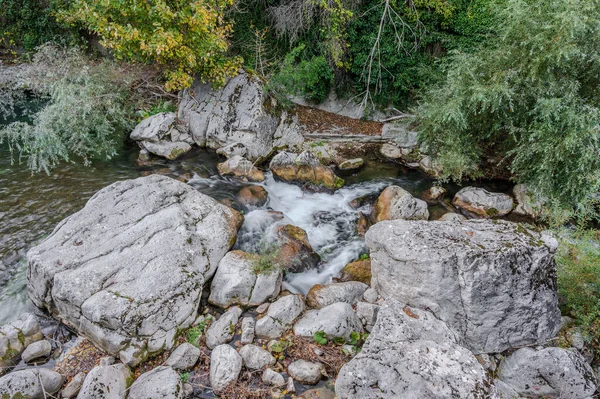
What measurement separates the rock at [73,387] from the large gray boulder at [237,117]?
7.40 metres

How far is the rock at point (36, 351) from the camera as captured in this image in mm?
5379

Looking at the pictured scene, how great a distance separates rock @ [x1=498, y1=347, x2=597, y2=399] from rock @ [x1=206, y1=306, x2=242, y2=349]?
4.06m

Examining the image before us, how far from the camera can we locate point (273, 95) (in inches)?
482

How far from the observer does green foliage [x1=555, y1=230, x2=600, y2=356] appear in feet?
17.1

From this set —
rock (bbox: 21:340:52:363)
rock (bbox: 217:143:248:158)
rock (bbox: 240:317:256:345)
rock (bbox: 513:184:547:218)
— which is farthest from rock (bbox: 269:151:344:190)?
rock (bbox: 21:340:52:363)

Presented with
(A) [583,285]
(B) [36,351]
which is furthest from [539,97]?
(B) [36,351]

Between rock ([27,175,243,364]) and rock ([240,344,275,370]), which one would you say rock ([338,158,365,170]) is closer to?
rock ([27,175,243,364])

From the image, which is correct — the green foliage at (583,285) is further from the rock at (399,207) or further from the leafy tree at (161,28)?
the leafy tree at (161,28)

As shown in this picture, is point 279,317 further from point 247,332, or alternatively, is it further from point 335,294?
point 335,294

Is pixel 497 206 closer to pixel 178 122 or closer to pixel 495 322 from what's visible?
pixel 495 322

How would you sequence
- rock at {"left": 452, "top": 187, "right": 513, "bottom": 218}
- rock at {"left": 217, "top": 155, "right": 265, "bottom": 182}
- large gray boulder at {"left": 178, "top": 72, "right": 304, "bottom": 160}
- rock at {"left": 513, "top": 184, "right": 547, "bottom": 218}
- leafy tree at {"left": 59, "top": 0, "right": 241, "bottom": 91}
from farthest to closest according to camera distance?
1. large gray boulder at {"left": 178, "top": 72, "right": 304, "bottom": 160}
2. rock at {"left": 217, "top": 155, "right": 265, "bottom": 182}
3. rock at {"left": 452, "top": 187, "right": 513, "bottom": 218}
4. leafy tree at {"left": 59, "top": 0, "right": 241, "bottom": 91}
5. rock at {"left": 513, "top": 184, "right": 547, "bottom": 218}

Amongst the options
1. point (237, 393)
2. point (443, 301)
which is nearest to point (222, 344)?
point (237, 393)

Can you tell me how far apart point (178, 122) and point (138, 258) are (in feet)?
22.5

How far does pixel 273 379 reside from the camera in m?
5.02
